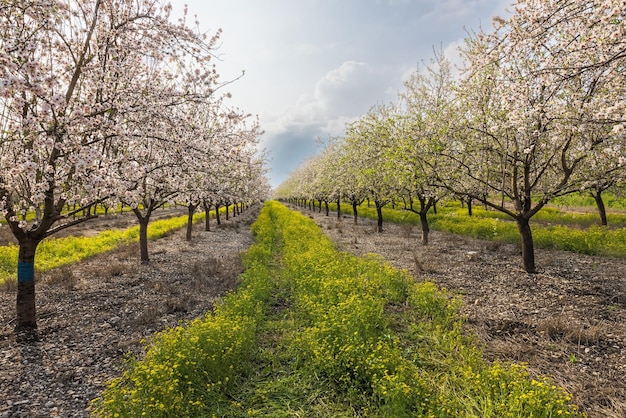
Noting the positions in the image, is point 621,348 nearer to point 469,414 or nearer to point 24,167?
point 469,414

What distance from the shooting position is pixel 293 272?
1192 cm

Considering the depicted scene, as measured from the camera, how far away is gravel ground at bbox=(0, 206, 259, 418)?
5.73 metres

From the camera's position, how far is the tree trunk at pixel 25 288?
771cm

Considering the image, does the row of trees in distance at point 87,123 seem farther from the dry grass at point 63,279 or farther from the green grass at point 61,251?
the green grass at point 61,251

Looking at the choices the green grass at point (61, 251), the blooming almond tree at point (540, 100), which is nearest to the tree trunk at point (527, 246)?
the blooming almond tree at point (540, 100)

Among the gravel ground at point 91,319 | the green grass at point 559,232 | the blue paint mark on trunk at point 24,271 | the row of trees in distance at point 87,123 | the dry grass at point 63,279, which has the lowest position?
the gravel ground at point 91,319

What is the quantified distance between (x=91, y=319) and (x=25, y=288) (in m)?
1.81

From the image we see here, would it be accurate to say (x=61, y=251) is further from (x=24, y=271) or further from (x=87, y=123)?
(x=87, y=123)

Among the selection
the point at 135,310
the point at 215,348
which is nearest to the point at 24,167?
the point at 215,348

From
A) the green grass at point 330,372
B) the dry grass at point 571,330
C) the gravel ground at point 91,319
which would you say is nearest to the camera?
the green grass at point 330,372

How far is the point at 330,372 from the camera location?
225 inches

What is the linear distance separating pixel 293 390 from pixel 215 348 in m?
1.55

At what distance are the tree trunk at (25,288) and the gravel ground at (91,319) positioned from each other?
12.4 inches

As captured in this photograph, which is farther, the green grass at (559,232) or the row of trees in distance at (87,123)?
the green grass at (559,232)
